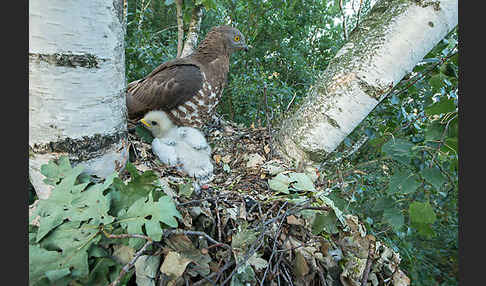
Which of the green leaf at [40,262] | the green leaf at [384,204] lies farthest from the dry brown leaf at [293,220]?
the green leaf at [40,262]

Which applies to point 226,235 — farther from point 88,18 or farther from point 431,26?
point 431,26

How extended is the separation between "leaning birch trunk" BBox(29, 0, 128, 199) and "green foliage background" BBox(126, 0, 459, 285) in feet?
2.52

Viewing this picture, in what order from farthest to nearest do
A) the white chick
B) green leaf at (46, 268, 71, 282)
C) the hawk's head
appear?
the hawk's head
the white chick
green leaf at (46, 268, 71, 282)

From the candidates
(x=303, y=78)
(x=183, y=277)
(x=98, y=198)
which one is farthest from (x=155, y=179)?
(x=303, y=78)

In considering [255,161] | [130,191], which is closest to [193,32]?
[255,161]

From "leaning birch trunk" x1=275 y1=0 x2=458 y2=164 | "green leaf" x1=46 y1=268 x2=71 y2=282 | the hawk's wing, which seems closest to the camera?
"green leaf" x1=46 y1=268 x2=71 y2=282

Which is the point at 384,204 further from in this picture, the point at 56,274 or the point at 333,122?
the point at 56,274

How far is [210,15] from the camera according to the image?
11.3 feet

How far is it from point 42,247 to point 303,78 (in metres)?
3.31

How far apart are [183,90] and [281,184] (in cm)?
90

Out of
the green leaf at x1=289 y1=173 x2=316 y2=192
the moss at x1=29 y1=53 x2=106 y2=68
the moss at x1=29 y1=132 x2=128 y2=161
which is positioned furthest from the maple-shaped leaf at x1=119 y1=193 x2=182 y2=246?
the green leaf at x1=289 y1=173 x2=316 y2=192

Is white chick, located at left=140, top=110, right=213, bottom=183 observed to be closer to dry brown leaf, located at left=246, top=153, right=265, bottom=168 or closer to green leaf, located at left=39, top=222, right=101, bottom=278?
dry brown leaf, located at left=246, top=153, right=265, bottom=168

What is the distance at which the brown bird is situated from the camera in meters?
1.61

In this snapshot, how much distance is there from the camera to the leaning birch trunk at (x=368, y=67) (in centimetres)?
100
